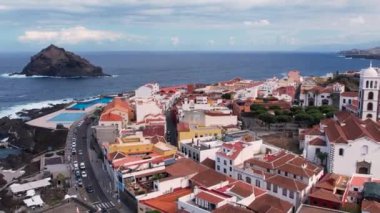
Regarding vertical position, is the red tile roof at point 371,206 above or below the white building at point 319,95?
below

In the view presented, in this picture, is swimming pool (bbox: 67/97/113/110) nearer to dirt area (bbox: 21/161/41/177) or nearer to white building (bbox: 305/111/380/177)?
dirt area (bbox: 21/161/41/177)

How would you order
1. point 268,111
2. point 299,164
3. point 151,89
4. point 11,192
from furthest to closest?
point 151,89, point 268,111, point 11,192, point 299,164

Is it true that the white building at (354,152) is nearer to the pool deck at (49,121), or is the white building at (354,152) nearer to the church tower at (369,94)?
the church tower at (369,94)

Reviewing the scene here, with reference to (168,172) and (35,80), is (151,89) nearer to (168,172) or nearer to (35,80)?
(168,172)

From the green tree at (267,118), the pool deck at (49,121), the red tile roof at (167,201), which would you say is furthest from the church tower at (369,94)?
the pool deck at (49,121)

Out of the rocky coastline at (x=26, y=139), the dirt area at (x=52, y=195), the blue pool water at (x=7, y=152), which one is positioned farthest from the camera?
the blue pool water at (x=7, y=152)


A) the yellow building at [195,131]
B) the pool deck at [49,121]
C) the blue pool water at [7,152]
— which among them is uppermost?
the yellow building at [195,131]

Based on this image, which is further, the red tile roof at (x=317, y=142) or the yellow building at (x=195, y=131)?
the yellow building at (x=195, y=131)

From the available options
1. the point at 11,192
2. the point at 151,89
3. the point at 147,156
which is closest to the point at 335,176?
the point at 147,156
